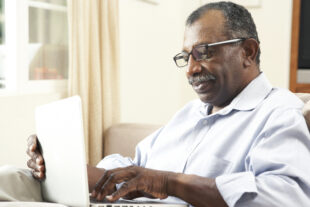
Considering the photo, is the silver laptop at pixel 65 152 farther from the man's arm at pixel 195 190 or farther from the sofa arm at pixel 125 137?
the sofa arm at pixel 125 137

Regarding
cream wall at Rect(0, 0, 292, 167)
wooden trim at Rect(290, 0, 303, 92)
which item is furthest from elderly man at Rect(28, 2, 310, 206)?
wooden trim at Rect(290, 0, 303, 92)

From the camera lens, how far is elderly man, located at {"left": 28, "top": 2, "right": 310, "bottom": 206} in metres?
1.08

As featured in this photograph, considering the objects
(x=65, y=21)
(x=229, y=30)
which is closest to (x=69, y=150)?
(x=229, y=30)

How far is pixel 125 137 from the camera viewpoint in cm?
227

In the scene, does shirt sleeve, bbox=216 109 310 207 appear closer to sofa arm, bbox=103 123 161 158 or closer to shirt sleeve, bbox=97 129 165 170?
shirt sleeve, bbox=97 129 165 170

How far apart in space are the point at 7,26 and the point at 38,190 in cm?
130

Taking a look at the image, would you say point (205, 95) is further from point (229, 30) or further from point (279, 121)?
point (279, 121)

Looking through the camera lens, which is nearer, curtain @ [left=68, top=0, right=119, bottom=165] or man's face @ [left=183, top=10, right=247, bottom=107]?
man's face @ [left=183, top=10, right=247, bottom=107]

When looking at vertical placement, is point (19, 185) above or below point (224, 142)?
below

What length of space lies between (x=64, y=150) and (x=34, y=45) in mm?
1550

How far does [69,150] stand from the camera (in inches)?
38.5

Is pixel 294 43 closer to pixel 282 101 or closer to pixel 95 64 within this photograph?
pixel 95 64

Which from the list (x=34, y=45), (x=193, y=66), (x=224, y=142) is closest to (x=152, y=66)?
(x=34, y=45)

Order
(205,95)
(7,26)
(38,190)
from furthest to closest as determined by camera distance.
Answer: (7,26)
(205,95)
(38,190)
